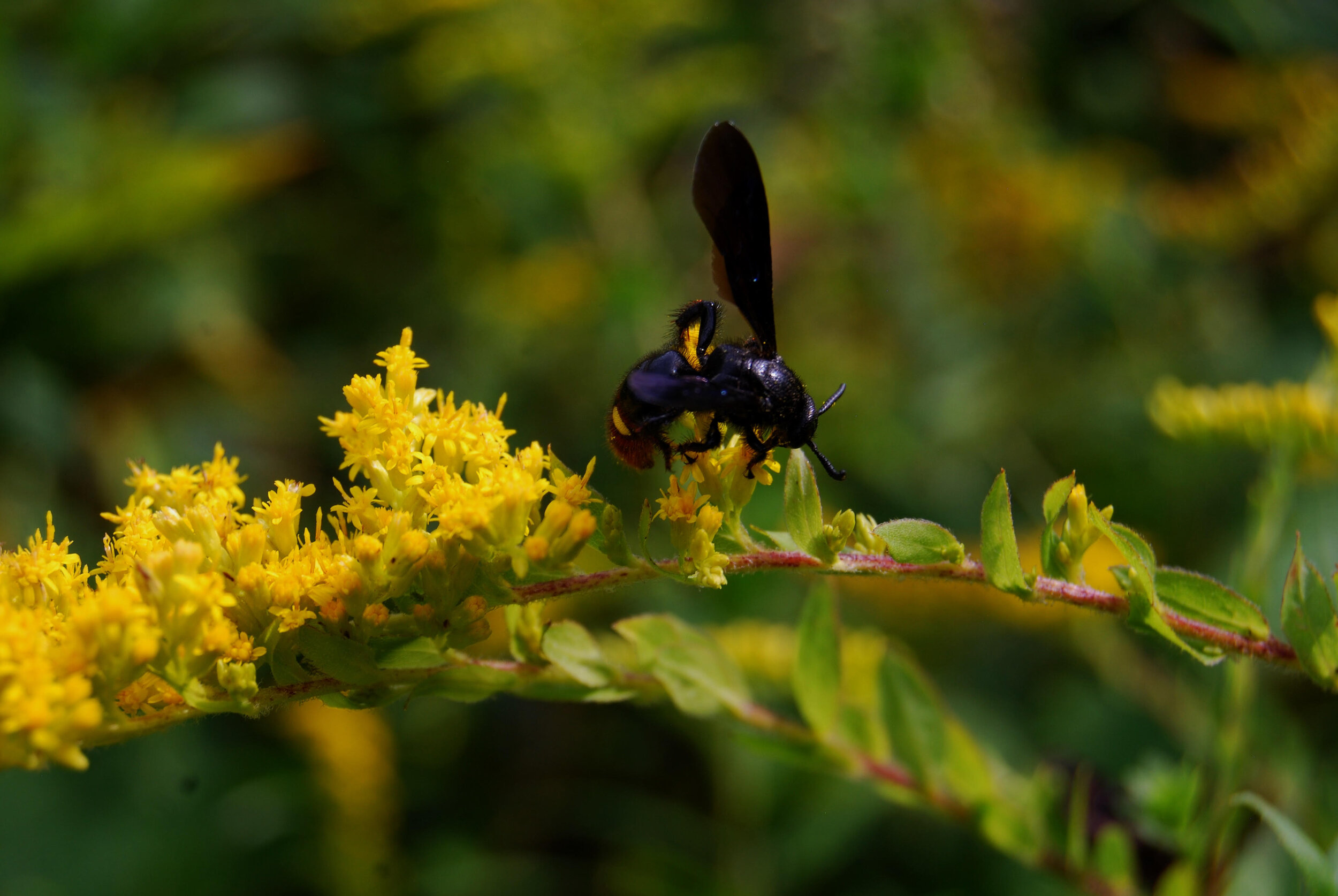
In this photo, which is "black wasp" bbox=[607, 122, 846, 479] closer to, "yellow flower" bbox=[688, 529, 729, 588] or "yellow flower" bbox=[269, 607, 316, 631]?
"yellow flower" bbox=[688, 529, 729, 588]

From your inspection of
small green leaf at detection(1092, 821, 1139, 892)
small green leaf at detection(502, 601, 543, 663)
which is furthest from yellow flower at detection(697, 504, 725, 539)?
small green leaf at detection(1092, 821, 1139, 892)

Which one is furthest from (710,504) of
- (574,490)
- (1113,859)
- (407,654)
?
(1113,859)

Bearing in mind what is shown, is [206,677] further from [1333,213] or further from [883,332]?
[1333,213]

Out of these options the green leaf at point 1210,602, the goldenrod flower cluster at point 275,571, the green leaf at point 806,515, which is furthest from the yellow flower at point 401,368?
the green leaf at point 1210,602

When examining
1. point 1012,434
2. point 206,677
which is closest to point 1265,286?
point 1012,434

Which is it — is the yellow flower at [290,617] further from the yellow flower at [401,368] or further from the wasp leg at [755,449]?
the wasp leg at [755,449]
